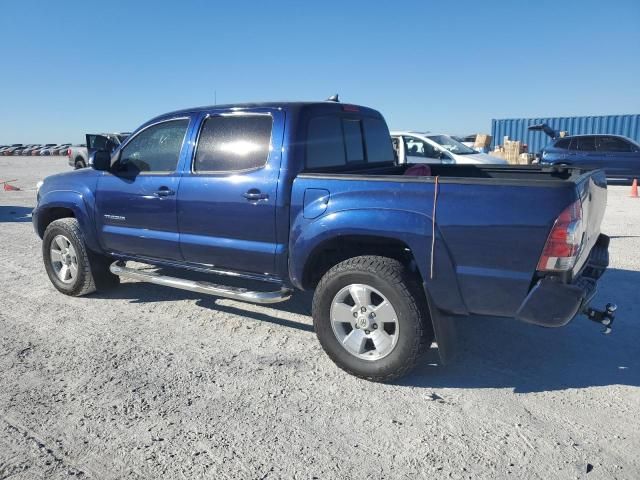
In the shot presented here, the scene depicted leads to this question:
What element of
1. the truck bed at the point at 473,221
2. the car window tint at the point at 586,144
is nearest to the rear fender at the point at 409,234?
the truck bed at the point at 473,221

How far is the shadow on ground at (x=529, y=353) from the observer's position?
3.54m

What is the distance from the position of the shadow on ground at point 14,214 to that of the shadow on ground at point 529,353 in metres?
7.24

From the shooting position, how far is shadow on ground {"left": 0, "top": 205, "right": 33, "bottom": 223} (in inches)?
415

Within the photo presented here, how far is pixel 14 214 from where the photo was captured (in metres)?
11.3

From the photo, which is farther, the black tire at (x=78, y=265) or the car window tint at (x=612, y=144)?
the car window tint at (x=612, y=144)

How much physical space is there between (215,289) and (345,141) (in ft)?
5.36

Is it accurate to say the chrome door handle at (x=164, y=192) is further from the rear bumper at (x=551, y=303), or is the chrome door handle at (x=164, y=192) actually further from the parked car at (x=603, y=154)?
the parked car at (x=603, y=154)

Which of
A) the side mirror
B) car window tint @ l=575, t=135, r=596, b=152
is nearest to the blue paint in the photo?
the side mirror

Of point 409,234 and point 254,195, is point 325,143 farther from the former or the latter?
point 409,234

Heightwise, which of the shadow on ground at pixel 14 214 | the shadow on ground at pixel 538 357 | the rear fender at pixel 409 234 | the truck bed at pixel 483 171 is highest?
the truck bed at pixel 483 171

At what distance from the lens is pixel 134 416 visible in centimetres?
313

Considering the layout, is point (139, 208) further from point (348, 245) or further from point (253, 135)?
point (348, 245)

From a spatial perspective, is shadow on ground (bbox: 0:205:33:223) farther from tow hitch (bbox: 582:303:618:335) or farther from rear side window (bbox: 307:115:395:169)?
tow hitch (bbox: 582:303:618:335)

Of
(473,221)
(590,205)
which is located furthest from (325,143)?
(590,205)
